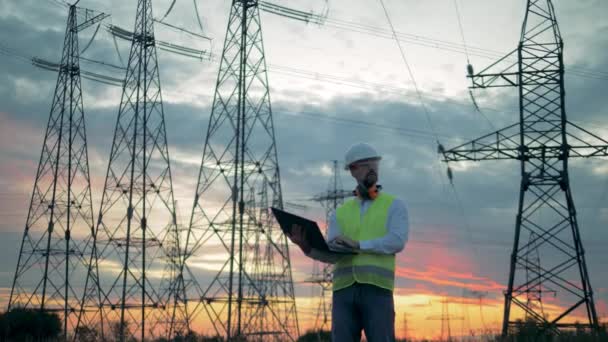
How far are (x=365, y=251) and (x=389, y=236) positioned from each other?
25 cm

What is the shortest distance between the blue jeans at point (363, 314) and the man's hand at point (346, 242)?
0.37m

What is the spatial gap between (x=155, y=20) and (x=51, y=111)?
7.67 metres

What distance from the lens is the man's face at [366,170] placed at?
7.07m

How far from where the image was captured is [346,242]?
6.76m

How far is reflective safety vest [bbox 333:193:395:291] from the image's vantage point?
6.80 meters

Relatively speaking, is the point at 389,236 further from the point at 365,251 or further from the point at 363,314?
the point at 363,314

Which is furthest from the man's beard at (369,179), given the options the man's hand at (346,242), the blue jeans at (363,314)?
the blue jeans at (363,314)

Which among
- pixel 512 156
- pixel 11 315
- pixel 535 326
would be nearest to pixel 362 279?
pixel 535 326

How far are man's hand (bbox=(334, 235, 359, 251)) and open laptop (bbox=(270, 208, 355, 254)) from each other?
0.05 meters

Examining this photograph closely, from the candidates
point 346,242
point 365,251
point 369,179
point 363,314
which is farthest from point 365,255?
point 369,179

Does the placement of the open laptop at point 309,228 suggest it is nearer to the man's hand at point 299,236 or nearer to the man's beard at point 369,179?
the man's hand at point 299,236

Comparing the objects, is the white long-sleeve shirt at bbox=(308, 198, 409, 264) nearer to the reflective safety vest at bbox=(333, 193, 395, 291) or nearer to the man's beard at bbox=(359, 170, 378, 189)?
the reflective safety vest at bbox=(333, 193, 395, 291)

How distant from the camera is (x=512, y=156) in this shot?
26656 millimetres

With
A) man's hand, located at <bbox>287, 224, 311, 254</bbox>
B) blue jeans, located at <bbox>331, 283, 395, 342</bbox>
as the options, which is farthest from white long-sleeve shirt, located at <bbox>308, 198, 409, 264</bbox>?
blue jeans, located at <bbox>331, 283, 395, 342</bbox>
